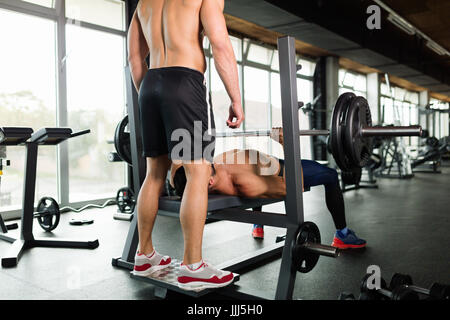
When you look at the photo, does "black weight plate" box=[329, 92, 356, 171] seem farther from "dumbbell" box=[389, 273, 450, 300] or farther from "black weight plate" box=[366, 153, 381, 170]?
"black weight plate" box=[366, 153, 381, 170]

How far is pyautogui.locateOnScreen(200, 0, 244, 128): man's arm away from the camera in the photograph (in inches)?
59.4

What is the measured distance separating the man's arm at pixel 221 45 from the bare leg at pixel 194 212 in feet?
0.91

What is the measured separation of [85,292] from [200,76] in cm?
106

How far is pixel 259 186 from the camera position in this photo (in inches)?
68.2

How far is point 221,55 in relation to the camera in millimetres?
1522

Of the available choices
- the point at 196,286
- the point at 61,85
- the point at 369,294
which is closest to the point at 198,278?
the point at 196,286

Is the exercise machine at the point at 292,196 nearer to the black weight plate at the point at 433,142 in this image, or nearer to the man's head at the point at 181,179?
the man's head at the point at 181,179

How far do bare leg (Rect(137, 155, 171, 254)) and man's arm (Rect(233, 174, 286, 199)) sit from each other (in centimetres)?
34

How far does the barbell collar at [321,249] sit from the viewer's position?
4.81 feet

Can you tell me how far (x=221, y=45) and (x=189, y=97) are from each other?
233 millimetres

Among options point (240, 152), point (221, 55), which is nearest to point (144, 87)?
point (221, 55)
